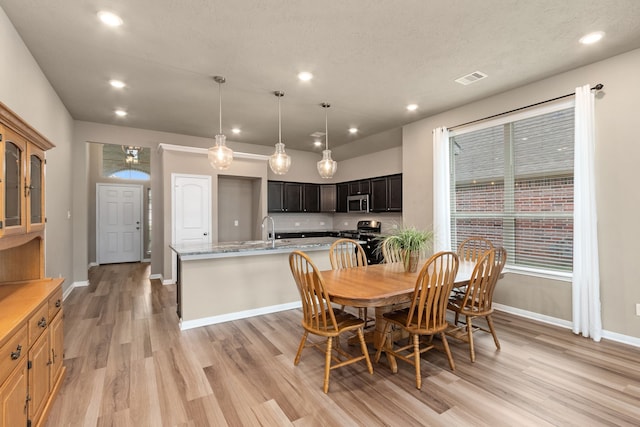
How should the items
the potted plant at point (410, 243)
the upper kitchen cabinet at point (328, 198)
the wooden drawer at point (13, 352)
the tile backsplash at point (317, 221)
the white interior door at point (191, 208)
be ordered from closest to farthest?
the wooden drawer at point (13, 352) → the potted plant at point (410, 243) → the white interior door at point (191, 208) → the tile backsplash at point (317, 221) → the upper kitchen cabinet at point (328, 198)

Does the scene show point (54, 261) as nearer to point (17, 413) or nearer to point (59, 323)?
point (59, 323)

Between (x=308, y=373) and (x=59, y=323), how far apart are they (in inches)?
75.1

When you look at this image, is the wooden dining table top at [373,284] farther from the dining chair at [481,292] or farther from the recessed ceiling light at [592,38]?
the recessed ceiling light at [592,38]

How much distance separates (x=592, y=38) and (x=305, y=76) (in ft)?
8.97

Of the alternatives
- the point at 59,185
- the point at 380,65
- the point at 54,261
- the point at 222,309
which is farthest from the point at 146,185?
the point at 380,65

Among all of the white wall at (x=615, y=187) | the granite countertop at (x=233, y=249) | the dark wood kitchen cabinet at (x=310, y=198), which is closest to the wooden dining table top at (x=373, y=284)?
the granite countertop at (x=233, y=249)

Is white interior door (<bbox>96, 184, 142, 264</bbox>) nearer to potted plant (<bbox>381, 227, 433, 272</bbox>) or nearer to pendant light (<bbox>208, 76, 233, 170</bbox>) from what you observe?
Answer: pendant light (<bbox>208, 76, 233, 170</bbox>)

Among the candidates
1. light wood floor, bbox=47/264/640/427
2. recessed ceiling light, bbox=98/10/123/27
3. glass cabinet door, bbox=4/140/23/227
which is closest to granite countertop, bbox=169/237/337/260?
light wood floor, bbox=47/264/640/427

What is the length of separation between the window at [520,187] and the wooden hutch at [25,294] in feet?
15.1

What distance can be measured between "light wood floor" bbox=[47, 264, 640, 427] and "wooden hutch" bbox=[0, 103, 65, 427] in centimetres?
37

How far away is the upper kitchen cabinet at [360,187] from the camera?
690 centimetres

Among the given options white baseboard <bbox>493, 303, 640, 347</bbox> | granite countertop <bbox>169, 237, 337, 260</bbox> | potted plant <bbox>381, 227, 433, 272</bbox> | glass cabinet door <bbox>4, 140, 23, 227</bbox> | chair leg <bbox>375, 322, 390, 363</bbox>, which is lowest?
white baseboard <bbox>493, 303, 640, 347</bbox>

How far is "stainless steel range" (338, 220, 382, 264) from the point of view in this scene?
6154 millimetres

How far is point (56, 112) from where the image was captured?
4.15m
